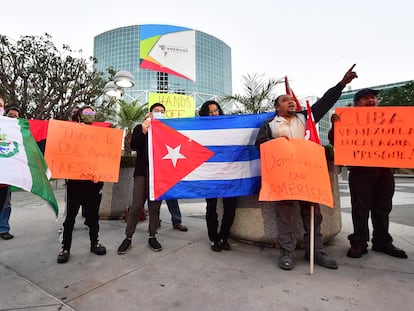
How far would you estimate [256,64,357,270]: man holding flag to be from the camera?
2725 mm

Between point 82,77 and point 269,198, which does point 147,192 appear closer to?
point 269,198

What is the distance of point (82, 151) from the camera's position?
3062 mm

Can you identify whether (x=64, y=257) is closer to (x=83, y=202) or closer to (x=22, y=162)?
(x=83, y=202)

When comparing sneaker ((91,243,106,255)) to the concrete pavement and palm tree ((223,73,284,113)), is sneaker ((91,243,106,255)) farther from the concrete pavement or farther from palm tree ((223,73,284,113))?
palm tree ((223,73,284,113))

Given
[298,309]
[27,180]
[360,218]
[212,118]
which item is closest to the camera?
[298,309]

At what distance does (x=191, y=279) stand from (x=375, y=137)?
2320 millimetres

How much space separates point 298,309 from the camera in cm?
193

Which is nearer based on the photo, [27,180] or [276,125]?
[27,180]

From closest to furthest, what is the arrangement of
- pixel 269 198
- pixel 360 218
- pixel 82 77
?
1. pixel 269 198
2. pixel 360 218
3. pixel 82 77


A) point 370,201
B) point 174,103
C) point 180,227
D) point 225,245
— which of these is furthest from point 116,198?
point 174,103

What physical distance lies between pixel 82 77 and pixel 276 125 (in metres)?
16.2

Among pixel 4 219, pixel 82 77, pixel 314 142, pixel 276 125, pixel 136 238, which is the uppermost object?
pixel 82 77

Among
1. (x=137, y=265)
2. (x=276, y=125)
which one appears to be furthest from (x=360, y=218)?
(x=137, y=265)

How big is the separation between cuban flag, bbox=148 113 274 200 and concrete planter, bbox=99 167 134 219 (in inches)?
83.1
